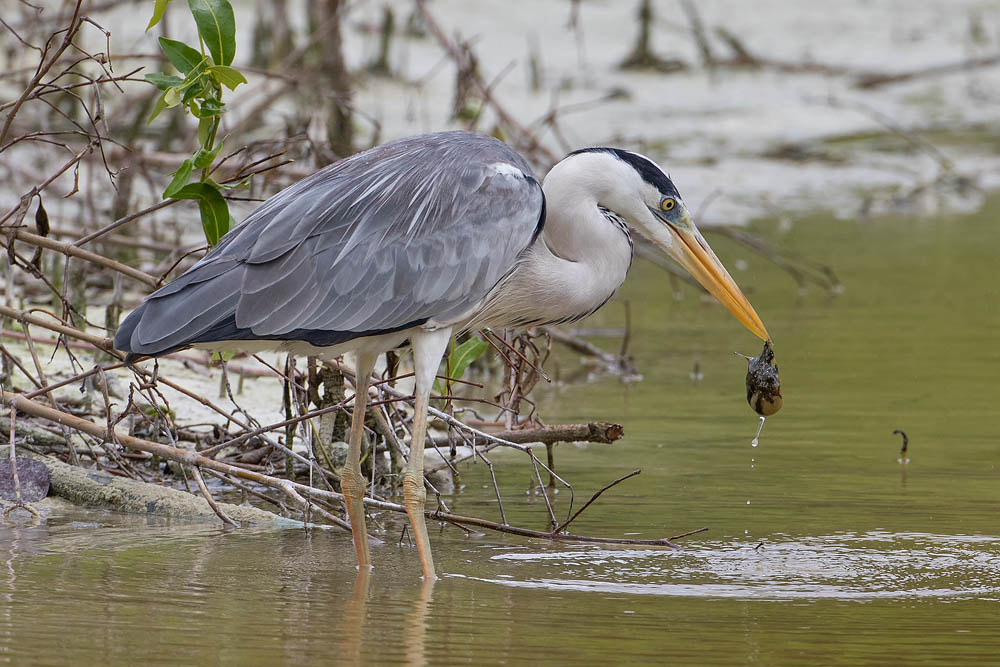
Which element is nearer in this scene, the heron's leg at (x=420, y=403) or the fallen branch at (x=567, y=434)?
the heron's leg at (x=420, y=403)

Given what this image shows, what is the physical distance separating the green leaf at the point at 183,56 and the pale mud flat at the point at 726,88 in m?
6.16

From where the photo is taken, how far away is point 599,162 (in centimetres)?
512

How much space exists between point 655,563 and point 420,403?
885 millimetres

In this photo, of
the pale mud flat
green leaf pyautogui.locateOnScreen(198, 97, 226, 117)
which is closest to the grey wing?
green leaf pyautogui.locateOnScreen(198, 97, 226, 117)

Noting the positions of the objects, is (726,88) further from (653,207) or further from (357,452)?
(357,452)

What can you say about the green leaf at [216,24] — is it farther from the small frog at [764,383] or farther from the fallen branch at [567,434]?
the small frog at [764,383]

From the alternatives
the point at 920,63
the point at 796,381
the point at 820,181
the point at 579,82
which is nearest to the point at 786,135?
the point at 820,181

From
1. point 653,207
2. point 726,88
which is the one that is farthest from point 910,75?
point 653,207

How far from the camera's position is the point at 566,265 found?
16.9 ft

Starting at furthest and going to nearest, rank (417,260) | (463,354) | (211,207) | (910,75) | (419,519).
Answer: (910,75) → (463,354) → (211,207) → (417,260) → (419,519)

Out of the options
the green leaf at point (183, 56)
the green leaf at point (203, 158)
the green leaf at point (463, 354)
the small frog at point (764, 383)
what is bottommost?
the small frog at point (764, 383)

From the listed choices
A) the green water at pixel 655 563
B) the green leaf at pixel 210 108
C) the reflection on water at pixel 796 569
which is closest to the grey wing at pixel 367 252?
the green leaf at pixel 210 108

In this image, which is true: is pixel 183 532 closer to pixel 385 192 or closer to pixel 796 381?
pixel 385 192

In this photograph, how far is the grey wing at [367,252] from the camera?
184 inches
